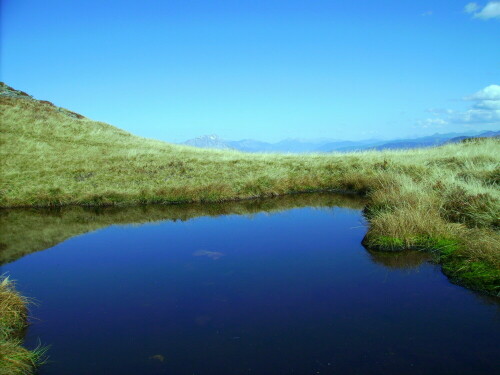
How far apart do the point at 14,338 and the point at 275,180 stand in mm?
21128

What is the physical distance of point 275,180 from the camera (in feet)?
94.3

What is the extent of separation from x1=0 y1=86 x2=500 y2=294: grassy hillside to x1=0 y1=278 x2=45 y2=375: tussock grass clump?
1174 centimetres

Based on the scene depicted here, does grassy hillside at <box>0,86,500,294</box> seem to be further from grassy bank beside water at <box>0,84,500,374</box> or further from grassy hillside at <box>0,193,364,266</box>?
grassy hillside at <box>0,193,364,266</box>

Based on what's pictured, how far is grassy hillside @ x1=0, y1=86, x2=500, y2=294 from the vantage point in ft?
48.2

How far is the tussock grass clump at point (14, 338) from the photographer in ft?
25.7

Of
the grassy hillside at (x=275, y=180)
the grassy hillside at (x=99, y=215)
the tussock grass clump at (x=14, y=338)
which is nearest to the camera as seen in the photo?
the tussock grass clump at (x=14, y=338)

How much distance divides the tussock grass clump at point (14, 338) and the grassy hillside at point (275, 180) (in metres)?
11.7

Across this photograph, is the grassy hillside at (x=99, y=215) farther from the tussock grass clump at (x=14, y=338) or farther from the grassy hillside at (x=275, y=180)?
the tussock grass clump at (x=14, y=338)

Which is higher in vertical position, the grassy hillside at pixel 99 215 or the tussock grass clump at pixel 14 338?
the grassy hillside at pixel 99 215

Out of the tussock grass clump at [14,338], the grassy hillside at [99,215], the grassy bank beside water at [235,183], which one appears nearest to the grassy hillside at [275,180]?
the grassy bank beside water at [235,183]

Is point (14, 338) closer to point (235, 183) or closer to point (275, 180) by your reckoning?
point (235, 183)

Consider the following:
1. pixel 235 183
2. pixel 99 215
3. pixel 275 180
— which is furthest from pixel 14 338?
pixel 275 180

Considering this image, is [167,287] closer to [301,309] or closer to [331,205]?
[301,309]

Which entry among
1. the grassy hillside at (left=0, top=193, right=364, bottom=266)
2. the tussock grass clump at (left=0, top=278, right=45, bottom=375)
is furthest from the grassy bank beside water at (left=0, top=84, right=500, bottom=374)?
the grassy hillside at (left=0, top=193, right=364, bottom=266)
